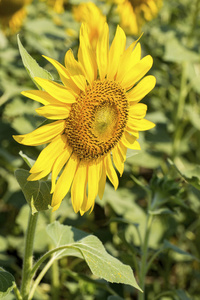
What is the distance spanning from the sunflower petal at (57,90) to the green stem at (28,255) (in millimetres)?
295

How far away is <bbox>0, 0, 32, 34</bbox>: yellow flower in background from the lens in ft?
8.25

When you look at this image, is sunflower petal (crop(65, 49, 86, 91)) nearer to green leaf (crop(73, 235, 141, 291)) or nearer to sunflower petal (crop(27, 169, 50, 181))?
sunflower petal (crop(27, 169, 50, 181))

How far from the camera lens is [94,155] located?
104 cm

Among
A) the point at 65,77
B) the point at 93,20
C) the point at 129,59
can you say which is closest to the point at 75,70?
the point at 65,77

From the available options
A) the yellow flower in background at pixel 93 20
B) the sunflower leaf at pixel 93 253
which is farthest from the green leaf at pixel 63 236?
the yellow flower in background at pixel 93 20

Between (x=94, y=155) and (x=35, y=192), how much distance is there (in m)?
0.17

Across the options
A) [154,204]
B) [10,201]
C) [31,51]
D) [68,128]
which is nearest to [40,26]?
[31,51]

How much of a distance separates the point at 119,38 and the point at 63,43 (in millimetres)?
1793

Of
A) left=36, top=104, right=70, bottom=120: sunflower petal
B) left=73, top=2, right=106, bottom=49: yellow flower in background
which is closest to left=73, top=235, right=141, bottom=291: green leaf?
left=36, top=104, right=70, bottom=120: sunflower petal

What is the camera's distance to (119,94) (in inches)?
41.2

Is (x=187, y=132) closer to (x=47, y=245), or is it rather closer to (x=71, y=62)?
(x=47, y=245)

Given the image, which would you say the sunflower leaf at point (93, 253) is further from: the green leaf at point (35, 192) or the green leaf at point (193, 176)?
the green leaf at point (193, 176)

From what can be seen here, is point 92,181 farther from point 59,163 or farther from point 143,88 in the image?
point 143,88

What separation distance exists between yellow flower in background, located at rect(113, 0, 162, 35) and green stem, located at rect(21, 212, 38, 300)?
58.0 inches
